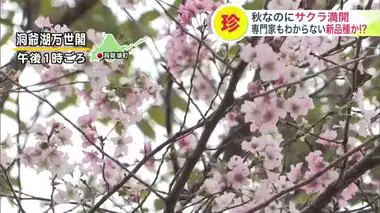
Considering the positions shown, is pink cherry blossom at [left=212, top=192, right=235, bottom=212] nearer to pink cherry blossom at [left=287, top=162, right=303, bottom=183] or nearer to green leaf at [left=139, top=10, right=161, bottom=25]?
pink cherry blossom at [left=287, top=162, right=303, bottom=183]

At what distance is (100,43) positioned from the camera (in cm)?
90

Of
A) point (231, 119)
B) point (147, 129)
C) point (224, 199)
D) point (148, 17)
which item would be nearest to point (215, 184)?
point (224, 199)

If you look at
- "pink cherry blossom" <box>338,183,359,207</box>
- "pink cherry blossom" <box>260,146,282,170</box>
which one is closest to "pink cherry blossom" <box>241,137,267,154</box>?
"pink cherry blossom" <box>260,146,282,170</box>

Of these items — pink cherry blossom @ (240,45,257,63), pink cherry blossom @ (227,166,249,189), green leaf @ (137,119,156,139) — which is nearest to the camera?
pink cherry blossom @ (240,45,257,63)

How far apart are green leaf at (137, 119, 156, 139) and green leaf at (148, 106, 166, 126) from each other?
0.09ft

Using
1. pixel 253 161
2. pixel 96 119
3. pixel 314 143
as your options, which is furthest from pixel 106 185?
pixel 314 143

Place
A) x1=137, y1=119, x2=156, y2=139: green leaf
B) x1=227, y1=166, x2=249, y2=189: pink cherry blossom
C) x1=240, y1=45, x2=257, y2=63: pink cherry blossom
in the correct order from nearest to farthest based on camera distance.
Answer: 1. x1=240, y1=45, x2=257, y2=63: pink cherry blossom
2. x1=227, y1=166, x2=249, y2=189: pink cherry blossom
3. x1=137, y1=119, x2=156, y2=139: green leaf

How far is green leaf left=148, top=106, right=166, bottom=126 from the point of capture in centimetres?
110

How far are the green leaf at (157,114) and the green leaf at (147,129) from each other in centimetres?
3

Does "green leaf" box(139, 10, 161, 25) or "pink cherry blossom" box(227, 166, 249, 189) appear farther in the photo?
"green leaf" box(139, 10, 161, 25)

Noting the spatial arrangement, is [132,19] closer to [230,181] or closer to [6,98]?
[6,98]

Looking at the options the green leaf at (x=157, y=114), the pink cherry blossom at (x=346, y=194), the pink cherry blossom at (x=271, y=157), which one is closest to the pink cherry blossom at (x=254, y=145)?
the pink cherry blossom at (x=271, y=157)

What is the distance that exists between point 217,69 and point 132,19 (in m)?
0.25

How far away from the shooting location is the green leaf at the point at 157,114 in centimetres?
110
